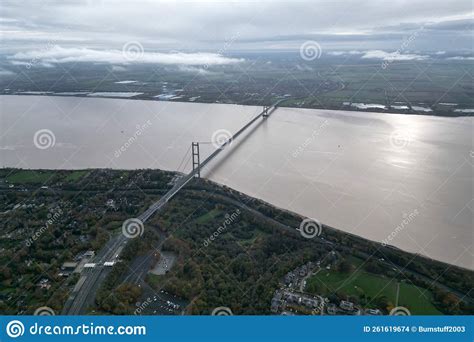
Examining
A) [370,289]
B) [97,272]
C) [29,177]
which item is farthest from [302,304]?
[29,177]

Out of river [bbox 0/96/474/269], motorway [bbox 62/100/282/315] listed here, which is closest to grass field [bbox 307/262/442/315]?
river [bbox 0/96/474/269]

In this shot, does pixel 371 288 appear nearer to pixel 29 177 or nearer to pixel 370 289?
pixel 370 289

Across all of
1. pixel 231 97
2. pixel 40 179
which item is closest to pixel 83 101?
pixel 231 97

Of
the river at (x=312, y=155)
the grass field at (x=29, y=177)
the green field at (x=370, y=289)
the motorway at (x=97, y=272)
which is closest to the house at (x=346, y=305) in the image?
the green field at (x=370, y=289)

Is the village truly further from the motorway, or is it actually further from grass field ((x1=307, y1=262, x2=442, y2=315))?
the motorway

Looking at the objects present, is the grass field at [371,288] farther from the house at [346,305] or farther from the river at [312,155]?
the river at [312,155]

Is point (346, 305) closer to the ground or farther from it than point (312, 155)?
closer to the ground

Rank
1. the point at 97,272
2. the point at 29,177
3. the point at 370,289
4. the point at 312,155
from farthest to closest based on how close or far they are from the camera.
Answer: the point at 312,155 < the point at 29,177 < the point at 97,272 < the point at 370,289
